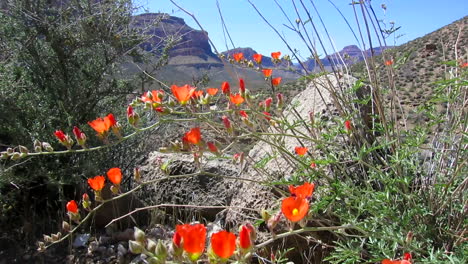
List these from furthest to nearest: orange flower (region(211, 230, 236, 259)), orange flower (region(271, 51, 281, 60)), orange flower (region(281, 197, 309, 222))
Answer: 1. orange flower (region(271, 51, 281, 60))
2. orange flower (region(281, 197, 309, 222))
3. orange flower (region(211, 230, 236, 259))

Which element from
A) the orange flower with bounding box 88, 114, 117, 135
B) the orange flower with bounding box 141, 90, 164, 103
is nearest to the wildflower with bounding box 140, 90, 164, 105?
the orange flower with bounding box 141, 90, 164, 103

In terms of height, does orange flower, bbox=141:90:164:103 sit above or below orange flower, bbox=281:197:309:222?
above

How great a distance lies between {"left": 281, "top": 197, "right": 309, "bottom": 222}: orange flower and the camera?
994mm

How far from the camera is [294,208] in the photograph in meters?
1.05

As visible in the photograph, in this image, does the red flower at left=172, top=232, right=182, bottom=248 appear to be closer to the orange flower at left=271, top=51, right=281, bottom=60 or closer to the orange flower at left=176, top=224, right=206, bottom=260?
the orange flower at left=176, top=224, right=206, bottom=260

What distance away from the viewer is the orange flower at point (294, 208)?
994 mm

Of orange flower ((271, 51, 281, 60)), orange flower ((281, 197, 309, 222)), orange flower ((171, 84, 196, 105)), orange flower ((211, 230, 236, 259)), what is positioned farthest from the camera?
orange flower ((271, 51, 281, 60))

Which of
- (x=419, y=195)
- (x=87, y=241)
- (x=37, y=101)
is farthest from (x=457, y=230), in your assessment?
(x=37, y=101)

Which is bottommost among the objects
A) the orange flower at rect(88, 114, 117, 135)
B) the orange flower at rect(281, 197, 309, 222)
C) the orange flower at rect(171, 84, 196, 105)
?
the orange flower at rect(281, 197, 309, 222)

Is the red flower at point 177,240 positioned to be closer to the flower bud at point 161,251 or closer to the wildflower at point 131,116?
the flower bud at point 161,251

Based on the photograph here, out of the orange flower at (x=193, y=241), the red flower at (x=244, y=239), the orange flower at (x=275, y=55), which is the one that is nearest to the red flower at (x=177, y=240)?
the orange flower at (x=193, y=241)

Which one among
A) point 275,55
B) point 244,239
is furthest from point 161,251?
point 275,55

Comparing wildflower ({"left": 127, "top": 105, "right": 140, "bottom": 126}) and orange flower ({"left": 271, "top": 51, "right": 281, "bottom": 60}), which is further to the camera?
orange flower ({"left": 271, "top": 51, "right": 281, "bottom": 60})

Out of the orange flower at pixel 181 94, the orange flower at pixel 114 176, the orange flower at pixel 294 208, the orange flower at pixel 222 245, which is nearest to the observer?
the orange flower at pixel 222 245
